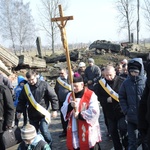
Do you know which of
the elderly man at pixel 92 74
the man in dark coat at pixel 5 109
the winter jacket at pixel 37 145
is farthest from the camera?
the elderly man at pixel 92 74

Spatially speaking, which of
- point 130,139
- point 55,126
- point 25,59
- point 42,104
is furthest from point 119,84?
point 25,59

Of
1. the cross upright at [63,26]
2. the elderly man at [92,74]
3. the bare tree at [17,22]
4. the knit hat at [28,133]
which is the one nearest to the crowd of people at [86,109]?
the knit hat at [28,133]

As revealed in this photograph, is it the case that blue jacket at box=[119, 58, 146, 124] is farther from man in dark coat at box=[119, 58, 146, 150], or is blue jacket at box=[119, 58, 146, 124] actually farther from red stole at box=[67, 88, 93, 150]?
red stole at box=[67, 88, 93, 150]

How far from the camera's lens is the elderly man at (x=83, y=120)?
4492 millimetres

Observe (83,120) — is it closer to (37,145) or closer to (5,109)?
(37,145)

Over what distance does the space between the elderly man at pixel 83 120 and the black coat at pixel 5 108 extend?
1.34 meters

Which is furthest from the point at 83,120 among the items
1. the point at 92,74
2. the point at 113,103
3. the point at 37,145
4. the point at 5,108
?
the point at 92,74

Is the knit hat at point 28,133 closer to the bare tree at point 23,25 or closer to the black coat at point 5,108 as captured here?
the black coat at point 5,108

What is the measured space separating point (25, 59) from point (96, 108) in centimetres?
1187

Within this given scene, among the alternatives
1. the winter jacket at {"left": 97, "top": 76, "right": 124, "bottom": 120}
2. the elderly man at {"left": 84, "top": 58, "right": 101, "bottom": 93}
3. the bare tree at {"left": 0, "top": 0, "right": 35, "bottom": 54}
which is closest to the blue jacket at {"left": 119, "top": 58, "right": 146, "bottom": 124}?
the winter jacket at {"left": 97, "top": 76, "right": 124, "bottom": 120}

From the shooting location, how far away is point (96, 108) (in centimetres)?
452

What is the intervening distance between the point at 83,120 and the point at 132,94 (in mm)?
972

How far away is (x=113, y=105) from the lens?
5570mm

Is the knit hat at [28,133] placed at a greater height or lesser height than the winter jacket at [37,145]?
greater
